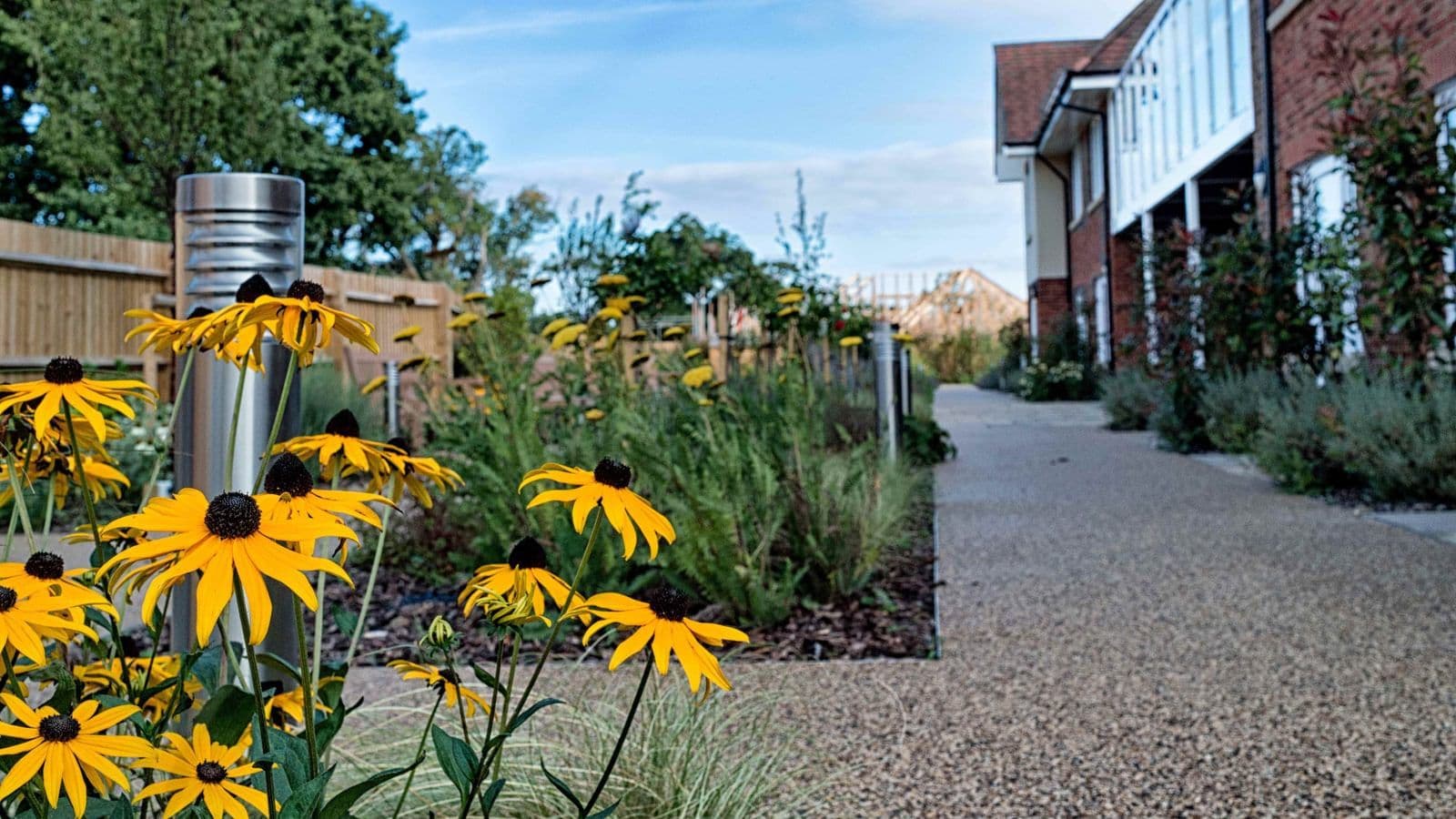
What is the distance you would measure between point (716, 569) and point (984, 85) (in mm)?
24878

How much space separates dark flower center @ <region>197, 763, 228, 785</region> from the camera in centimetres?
98

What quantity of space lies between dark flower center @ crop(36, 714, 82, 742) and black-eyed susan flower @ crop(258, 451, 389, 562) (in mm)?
229

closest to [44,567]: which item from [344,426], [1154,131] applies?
[344,426]

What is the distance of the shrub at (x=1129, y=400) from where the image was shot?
11180 mm

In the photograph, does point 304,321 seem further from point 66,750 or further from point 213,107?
point 213,107

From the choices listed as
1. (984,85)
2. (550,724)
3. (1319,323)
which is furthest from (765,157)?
(984,85)

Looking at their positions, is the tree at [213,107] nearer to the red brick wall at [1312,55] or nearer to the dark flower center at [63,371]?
the red brick wall at [1312,55]

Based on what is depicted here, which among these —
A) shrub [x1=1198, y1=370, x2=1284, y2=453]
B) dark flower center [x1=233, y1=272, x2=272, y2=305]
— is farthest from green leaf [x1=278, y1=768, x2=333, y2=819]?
shrub [x1=1198, y1=370, x2=1284, y2=453]

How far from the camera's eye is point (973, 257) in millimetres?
33750

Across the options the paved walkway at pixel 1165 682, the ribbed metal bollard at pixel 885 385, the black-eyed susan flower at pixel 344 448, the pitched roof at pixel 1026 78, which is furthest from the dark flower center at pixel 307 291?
the pitched roof at pixel 1026 78

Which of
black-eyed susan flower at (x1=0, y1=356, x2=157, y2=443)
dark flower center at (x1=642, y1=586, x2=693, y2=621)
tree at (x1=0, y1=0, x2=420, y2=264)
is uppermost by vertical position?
tree at (x1=0, y1=0, x2=420, y2=264)

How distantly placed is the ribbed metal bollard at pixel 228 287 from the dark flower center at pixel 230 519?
0.90 m

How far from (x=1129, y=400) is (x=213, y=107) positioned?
11.4m

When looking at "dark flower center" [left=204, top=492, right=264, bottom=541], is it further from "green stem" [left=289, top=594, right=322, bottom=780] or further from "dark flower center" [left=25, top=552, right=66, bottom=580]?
"dark flower center" [left=25, top=552, right=66, bottom=580]
